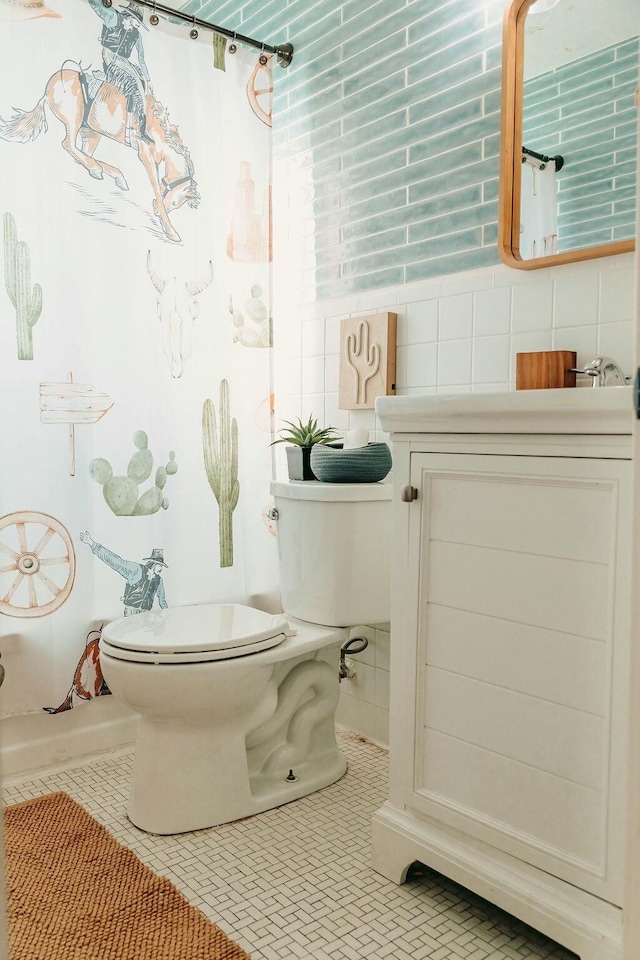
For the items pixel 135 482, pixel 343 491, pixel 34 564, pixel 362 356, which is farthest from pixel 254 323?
pixel 34 564

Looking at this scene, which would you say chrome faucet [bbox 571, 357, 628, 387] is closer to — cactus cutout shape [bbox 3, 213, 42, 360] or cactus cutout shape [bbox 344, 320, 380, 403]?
cactus cutout shape [bbox 344, 320, 380, 403]

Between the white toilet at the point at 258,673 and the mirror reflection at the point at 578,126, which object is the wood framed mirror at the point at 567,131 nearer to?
the mirror reflection at the point at 578,126

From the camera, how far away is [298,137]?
7.68ft

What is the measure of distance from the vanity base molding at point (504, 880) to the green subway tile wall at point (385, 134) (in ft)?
4.10

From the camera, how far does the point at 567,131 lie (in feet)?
5.31

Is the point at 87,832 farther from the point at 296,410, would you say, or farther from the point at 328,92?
the point at 328,92

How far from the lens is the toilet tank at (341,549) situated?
1852 millimetres

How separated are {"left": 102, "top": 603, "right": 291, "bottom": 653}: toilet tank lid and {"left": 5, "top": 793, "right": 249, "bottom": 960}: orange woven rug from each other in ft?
1.41

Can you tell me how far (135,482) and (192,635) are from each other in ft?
1.76

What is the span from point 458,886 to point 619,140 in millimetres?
1514

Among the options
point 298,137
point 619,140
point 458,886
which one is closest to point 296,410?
point 298,137

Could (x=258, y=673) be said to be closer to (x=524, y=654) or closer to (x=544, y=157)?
(x=524, y=654)

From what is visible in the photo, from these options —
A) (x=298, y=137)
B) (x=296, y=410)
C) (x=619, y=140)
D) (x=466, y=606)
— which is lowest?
(x=466, y=606)

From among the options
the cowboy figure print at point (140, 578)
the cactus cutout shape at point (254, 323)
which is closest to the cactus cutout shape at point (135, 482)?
the cowboy figure print at point (140, 578)
